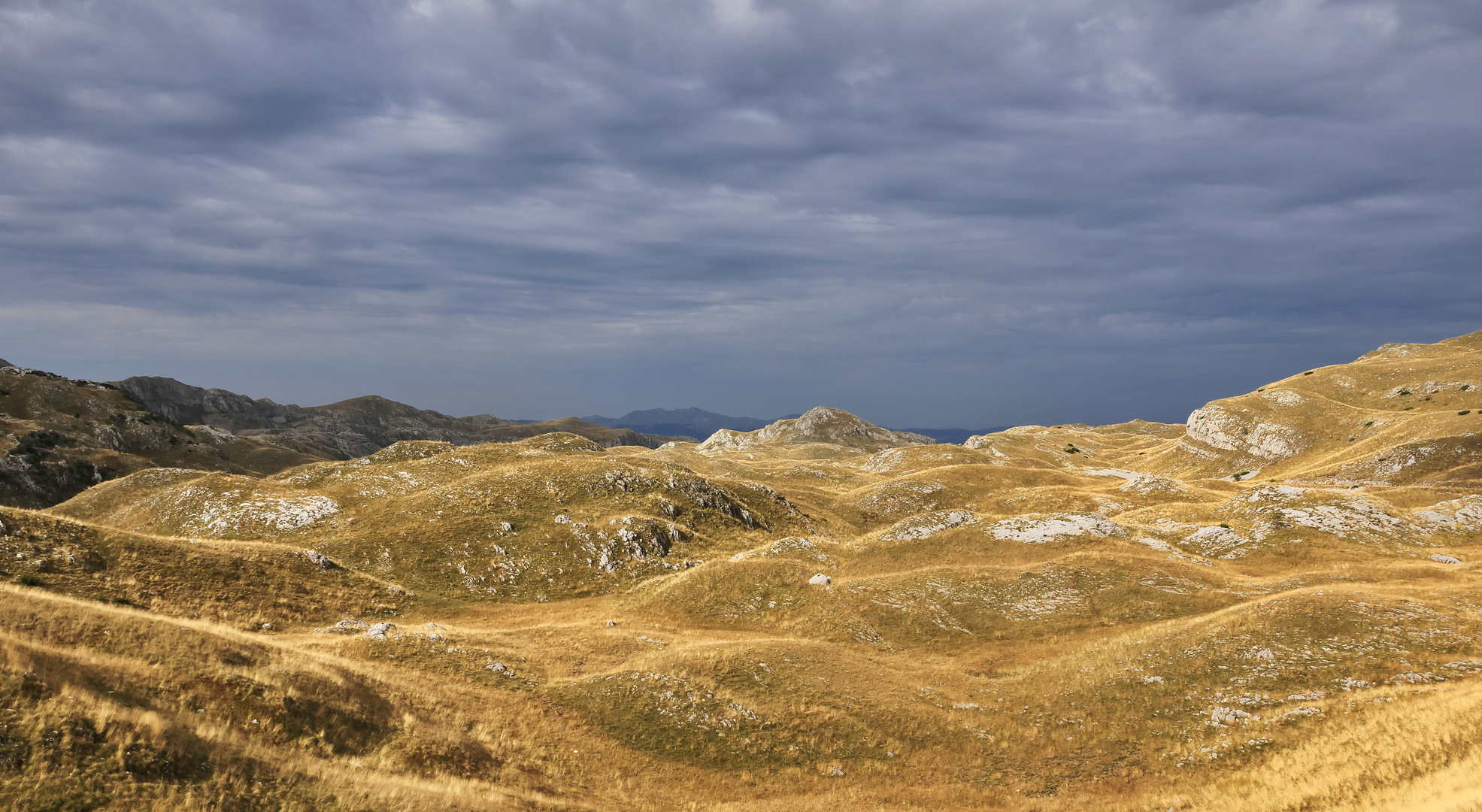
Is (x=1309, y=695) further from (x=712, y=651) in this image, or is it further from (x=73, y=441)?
(x=73, y=441)

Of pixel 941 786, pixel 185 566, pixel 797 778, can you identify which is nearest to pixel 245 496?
pixel 185 566

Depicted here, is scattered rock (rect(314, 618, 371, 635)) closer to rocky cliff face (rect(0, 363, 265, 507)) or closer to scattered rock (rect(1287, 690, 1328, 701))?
scattered rock (rect(1287, 690, 1328, 701))

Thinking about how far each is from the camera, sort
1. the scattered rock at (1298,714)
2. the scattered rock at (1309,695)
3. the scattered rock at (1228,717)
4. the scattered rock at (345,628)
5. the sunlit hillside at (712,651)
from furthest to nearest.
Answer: the scattered rock at (345,628) < the scattered rock at (1309,695) < the scattered rock at (1228,717) < the scattered rock at (1298,714) < the sunlit hillside at (712,651)

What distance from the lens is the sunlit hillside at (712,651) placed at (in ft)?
64.2

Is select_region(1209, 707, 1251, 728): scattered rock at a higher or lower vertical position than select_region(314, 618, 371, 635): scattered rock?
lower

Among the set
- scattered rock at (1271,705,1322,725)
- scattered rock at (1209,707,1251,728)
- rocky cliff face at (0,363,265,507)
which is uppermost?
rocky cliff face at (0,363,265,507)

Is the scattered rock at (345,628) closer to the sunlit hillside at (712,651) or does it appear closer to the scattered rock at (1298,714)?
the sunlit hillside at (712,651)

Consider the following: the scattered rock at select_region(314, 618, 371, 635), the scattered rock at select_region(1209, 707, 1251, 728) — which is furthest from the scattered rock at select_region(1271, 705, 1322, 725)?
the scattered rock at select_region(314, 618, 371, 635)

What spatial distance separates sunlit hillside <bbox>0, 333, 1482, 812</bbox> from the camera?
19.6 metres

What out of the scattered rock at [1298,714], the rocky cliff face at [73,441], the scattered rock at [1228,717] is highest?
the rocky cliff face at [73,441]

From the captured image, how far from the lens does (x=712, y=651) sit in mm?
37406

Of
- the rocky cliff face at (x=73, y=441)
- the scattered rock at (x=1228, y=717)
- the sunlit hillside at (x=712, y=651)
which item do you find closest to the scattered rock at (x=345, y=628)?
the sunlit hillside at (x=712, y=651)

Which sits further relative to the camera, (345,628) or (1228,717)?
(345,628)

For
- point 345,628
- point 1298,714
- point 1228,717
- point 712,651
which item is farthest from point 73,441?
point 1298,714
